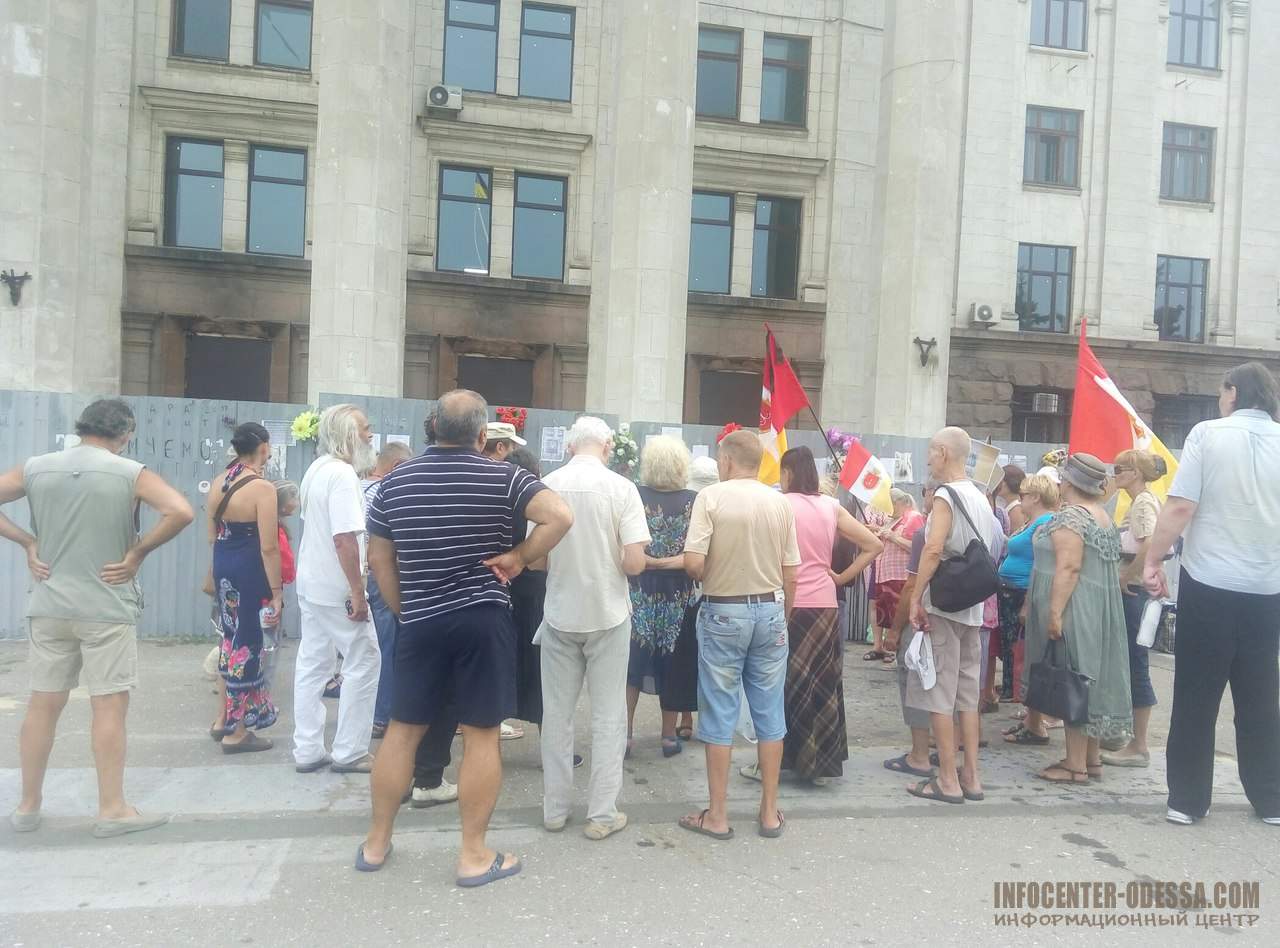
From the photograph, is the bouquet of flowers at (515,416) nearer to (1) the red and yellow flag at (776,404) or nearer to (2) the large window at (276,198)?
(1) the red and yellow flag at (776,404)

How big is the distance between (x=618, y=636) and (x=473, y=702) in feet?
2.92

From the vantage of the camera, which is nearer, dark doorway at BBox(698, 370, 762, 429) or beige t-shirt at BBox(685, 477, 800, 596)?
beige t-shirt at BBox(685, 477, 800, 596)

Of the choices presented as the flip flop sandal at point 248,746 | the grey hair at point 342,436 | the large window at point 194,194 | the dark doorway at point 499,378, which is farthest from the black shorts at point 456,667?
the large window at point 194,194

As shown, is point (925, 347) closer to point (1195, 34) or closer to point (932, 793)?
point (932, 793)

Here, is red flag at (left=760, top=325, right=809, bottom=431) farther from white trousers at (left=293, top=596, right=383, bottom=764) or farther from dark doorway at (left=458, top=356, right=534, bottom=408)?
dark doorway at (left=458, top=356, right=534, bottom=408)

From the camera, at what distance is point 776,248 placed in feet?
64.3

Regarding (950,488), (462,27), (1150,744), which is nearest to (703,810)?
(950,488)

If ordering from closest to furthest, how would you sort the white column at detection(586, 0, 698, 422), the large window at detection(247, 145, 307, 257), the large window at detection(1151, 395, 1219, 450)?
the white column at detection(586, 0, 698, 422)
the large window at detection(247, 145, 307, 257)
the large window at detection(1151, 395, 1219, 450)

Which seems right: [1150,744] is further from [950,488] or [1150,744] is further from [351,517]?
[351,517]

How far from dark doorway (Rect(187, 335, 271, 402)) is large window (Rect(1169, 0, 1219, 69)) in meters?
21.5

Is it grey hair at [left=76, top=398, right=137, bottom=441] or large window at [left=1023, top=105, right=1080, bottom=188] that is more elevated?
large window at [left=1023, top=105, right=1080, bottom=188]

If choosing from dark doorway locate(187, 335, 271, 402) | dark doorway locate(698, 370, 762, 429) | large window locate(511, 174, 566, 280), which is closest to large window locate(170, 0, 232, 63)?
dark doorway locate(187, 335, 271, 402)

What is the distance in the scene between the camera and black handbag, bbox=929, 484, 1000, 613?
5117 millimetres

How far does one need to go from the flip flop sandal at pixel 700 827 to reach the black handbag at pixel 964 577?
1.71 meters
